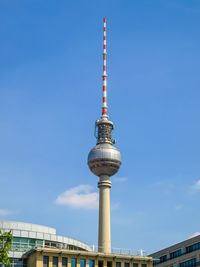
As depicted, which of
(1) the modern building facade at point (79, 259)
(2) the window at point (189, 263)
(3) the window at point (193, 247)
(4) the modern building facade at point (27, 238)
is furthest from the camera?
(2) the window at point (189, 263)

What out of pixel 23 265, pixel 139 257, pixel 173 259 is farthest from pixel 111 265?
pixel 173 259

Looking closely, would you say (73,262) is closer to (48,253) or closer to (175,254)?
(48,253)

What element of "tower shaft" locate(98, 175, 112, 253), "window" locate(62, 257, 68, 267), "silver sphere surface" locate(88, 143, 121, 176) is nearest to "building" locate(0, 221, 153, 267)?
"window" locate(62, 257, 68, 267)

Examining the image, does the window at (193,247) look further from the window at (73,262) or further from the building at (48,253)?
the window at (73,262)

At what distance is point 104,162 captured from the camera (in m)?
139

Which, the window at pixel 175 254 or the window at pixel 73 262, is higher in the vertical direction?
the window at pixel 175 254

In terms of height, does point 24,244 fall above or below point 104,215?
below

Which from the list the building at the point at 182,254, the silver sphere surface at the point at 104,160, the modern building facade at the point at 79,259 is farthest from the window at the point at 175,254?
the modern building facade at the point at 79,259

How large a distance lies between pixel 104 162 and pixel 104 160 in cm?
53

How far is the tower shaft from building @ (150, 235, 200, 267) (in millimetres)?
12963

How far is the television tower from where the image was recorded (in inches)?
5340

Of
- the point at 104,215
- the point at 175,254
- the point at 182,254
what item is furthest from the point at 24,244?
the point at 175,254

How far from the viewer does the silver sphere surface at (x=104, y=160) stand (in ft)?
457

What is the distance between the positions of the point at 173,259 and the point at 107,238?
59.3 ft
